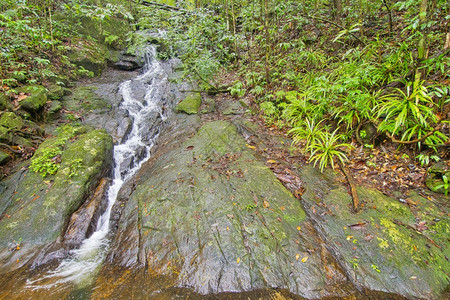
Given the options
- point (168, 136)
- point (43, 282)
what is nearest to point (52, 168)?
point (43, 282)

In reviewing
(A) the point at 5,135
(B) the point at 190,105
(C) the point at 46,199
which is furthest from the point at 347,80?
(A) the point at 5,135

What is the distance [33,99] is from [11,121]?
118 centimetres

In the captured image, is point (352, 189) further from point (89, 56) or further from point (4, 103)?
point (89, 56)

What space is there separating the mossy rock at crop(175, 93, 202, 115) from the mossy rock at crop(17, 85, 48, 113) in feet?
14.2

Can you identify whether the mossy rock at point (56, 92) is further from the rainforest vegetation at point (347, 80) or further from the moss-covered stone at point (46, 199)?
the moss-covered stone at point (46, 199)

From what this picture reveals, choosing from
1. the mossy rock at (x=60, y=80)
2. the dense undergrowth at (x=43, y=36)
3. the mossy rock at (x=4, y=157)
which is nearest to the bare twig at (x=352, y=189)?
the dense undergrowth at (x=43, y=36)

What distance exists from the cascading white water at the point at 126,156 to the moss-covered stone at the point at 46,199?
58 centimetres

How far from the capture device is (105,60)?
1118 centimetres

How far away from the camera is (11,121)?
17.2 ft

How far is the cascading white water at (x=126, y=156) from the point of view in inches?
133

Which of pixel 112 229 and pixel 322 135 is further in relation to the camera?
pixel 322 135

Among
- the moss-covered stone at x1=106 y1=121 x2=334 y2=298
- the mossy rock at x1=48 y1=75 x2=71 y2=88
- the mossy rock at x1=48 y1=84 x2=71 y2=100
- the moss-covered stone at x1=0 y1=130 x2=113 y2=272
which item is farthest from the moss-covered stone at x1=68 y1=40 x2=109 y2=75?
the moss-covered stone at x1=106 y1=121 x2=334 y2=298

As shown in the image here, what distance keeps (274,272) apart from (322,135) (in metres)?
3.31

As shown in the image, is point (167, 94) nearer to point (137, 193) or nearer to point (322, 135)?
point (137, 193)
